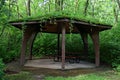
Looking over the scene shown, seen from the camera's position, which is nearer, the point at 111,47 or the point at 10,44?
the point at 111,47

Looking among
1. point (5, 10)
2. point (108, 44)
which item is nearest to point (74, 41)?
point (108, 44)

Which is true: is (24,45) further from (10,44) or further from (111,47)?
(111,47)

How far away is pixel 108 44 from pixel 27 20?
6170 mm

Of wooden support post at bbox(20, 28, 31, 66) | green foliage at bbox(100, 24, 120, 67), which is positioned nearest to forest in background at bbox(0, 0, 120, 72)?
green foliage at bbox(100, 24, 120, 67)

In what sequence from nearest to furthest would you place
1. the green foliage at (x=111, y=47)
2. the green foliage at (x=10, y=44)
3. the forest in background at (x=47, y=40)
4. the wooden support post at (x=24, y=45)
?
the forest in background at (x=47, y=40)
the wooden support post at (x=24, y=45)
the green foliage at (x=111, y=47)
the green foliage at (x=10, y=44)

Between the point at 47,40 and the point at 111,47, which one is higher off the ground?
the point at 47,40

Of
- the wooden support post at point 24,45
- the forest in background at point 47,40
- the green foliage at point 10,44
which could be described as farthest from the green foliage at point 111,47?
the green foliage at point 10,44

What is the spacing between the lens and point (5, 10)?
1021 cm

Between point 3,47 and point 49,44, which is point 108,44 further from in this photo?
point 3,47

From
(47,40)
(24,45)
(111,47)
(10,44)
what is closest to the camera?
(24,45)

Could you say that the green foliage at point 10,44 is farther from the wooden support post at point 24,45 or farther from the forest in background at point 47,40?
the wooden support post at point 24,45

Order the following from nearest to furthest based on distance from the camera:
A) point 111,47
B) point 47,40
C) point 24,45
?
1. point 24,45
2. point 111,47
3. point 47,40

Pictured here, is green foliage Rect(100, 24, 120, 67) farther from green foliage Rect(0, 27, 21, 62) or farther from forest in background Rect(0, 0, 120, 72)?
green foliage Rect(0, 27, 21, 62)

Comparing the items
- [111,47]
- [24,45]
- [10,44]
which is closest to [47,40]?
[10,44]
